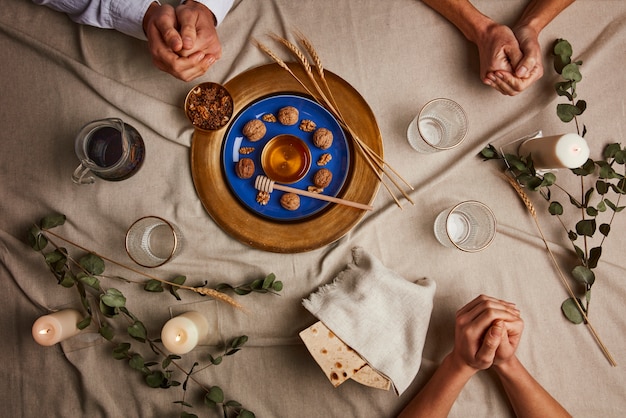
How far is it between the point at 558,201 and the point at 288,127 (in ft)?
2.64

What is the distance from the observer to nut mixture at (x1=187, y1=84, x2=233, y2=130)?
1102 millimetres

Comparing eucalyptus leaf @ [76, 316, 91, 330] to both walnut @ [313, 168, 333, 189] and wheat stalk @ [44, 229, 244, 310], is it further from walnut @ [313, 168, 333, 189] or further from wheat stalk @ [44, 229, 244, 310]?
walnut @ [313, 168, 333, 189]

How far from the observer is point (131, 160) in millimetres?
1098

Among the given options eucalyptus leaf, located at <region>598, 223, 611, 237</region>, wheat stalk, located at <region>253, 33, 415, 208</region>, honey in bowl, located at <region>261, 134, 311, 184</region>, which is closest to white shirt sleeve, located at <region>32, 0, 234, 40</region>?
wheat stalk, located at <region>253, 33, 415, 208</region>

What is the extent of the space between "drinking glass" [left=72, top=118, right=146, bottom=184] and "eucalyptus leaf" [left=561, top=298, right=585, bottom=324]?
1.24 metres

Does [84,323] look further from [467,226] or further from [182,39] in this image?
[467,226]

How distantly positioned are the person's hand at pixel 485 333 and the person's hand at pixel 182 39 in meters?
0.94

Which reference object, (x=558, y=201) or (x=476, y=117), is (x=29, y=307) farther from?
(x=558, y=201)

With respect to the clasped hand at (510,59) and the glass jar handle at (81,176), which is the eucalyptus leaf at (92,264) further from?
the clasped hand at (510,59)

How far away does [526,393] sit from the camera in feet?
3.56

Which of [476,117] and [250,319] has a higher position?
[476,117]

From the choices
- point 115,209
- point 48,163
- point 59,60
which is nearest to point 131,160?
point 115,209

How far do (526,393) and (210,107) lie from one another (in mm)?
1111

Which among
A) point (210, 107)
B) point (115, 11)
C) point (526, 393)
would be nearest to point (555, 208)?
point (526, 393)
